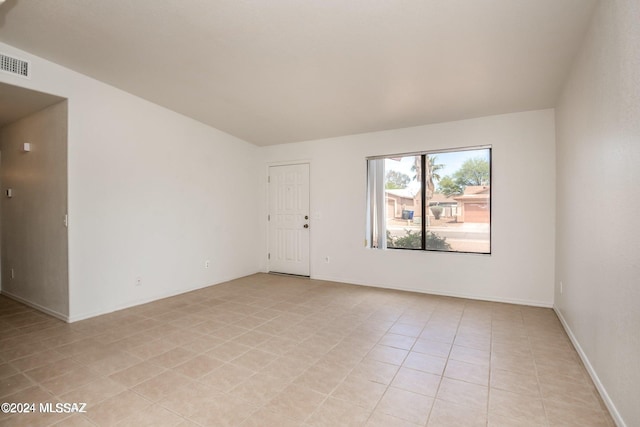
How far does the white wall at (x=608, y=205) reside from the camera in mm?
1618

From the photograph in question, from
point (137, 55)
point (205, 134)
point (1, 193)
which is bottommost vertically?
point (1, 193)

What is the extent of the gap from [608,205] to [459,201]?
2.46 metres

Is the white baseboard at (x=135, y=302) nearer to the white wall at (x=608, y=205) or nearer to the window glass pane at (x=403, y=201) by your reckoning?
the window glass pane at (x=403, y=201)

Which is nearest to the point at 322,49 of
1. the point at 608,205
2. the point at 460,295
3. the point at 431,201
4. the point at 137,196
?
the point at 608,205

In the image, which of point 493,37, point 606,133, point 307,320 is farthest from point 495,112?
point 307,320

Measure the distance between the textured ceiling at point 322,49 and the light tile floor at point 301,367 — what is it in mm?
2660

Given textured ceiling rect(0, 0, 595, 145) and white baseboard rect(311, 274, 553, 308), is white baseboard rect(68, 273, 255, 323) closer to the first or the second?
white baseboard rect(311, 274, 553, 308)

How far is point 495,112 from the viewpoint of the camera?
13.3 ft

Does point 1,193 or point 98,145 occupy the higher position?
point 98,145

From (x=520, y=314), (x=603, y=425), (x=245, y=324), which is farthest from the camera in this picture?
(x=520, y=314)

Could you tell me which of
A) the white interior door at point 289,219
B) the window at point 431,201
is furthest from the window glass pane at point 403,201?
the white interior door at point 289,219

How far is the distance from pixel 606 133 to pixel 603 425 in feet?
5.96

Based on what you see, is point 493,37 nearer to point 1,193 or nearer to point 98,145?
point 98,145

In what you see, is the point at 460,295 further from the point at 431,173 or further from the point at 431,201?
the point at 431,173
